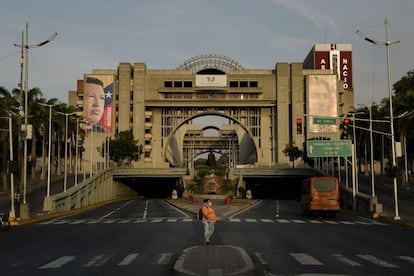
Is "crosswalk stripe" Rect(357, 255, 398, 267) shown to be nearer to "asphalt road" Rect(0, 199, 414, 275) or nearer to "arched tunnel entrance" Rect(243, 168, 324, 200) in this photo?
"asphalt road" Rect(0, 199, 414, 275)

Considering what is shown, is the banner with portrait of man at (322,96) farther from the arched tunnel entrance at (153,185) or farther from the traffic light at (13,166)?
the traffic light at (13,166)

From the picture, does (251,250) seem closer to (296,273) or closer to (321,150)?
(296,273)

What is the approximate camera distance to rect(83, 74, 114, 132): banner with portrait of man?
496 feet

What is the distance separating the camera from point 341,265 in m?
14.5

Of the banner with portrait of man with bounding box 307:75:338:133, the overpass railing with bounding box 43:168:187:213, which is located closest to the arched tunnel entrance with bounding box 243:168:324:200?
the overpass railing with bounding box 43:168:187:213

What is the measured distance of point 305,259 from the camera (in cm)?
1577

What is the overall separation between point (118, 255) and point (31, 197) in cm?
4979

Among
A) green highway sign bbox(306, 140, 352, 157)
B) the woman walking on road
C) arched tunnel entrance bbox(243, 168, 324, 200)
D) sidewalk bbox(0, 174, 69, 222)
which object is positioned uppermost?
green highway sign bbox(306, 140, 352, 157)

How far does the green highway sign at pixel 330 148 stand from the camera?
64.4 m

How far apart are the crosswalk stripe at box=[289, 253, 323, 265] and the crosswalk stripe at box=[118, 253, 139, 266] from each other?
15.4 feet

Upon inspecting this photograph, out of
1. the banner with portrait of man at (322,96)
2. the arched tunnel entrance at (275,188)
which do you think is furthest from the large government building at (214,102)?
the arched tunnel entrance at (275,188)

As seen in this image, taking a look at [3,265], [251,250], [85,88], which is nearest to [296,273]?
[251,250]

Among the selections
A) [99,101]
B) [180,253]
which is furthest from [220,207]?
[99,101]

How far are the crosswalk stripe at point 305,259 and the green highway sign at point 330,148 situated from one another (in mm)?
48148
